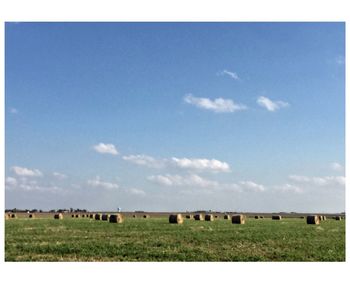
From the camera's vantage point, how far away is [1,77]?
1625 centimetres

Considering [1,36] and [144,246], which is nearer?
[1,36]

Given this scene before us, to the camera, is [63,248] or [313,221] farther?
[313,221]

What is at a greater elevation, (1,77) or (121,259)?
(1,77)

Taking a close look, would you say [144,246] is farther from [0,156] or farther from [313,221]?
[313,221]

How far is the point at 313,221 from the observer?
53031 millimetres
